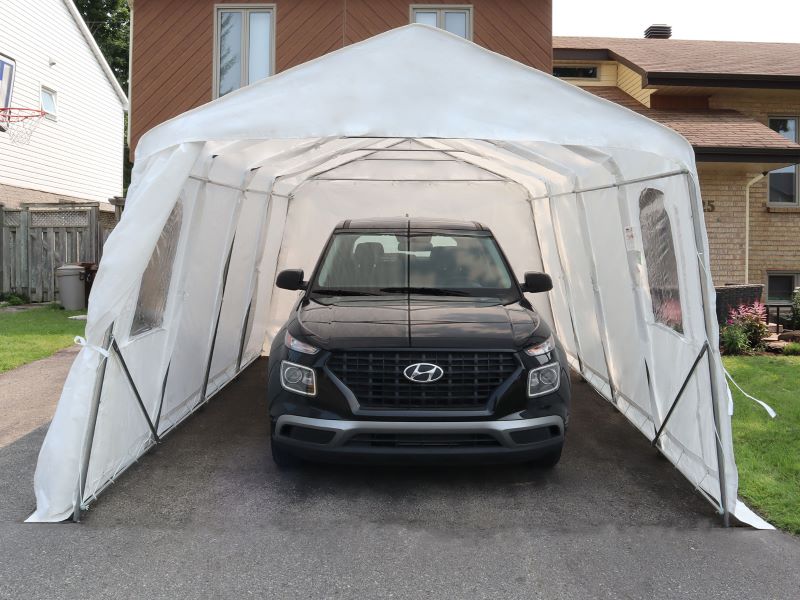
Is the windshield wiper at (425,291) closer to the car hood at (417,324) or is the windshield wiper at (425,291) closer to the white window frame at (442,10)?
the car hood at (417,324)

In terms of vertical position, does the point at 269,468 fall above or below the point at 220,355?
below

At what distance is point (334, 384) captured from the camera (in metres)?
4.59

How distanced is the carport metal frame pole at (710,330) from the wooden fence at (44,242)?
1399 cm

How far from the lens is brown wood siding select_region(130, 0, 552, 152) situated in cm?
1442

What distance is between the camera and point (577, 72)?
1711cm

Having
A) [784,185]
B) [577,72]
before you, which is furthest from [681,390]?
[577,72]

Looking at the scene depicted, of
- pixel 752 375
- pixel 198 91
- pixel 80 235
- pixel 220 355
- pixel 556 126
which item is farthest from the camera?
pixel 80 235

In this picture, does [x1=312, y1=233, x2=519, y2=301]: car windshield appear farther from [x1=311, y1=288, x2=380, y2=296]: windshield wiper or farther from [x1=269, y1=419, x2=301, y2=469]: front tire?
[x1=269, y1=419, x2=301, y2=469]: front tire

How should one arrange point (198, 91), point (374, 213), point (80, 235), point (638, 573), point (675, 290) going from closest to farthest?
1. point (638, 573)
2. point (675, 290)
3. point (374, 213)
4. point (198, 91)
5. point (80, 235)

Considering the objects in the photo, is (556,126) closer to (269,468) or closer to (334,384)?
(334,384)

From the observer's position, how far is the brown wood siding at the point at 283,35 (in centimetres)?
1442

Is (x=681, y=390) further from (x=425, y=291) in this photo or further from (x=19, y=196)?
(x=19, y=196)

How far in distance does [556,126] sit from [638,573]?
2.54 metres

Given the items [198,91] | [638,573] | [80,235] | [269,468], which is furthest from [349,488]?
[80,235]
